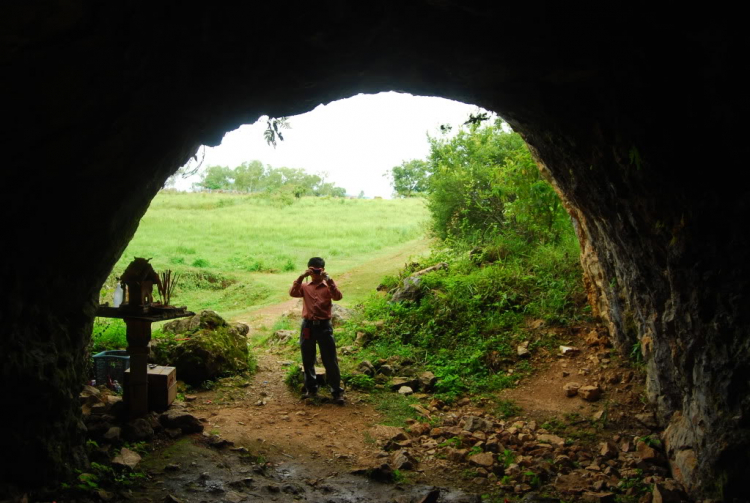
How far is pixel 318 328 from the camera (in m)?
7.22

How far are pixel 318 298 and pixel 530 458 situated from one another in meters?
3.36

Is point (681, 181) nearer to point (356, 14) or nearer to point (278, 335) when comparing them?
point (356, 14)

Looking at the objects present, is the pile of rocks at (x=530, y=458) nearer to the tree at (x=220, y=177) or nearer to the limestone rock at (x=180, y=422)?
the limestone rock at (x=180, y=422)

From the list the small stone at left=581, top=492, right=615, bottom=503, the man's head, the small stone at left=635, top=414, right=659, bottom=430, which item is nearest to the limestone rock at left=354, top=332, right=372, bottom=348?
the man's head

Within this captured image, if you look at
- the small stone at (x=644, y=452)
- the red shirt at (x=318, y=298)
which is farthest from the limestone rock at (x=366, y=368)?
the small stone at (x=644, y=452)

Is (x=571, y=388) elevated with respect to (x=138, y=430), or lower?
lower

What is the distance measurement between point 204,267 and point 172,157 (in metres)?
13.8

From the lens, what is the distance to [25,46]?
10.6 feet

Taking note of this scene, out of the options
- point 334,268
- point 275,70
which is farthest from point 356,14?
point 334,268

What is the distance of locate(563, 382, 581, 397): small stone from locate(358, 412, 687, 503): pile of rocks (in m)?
1.04

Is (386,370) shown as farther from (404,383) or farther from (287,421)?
(287,421)

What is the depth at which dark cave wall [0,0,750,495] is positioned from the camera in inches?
138

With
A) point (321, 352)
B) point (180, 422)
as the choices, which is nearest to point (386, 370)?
point (321, 352)

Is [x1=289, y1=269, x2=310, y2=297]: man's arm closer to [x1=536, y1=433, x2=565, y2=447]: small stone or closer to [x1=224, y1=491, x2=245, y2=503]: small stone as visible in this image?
[x1=224, y1=491, x2=245, y2=503]: small stone
